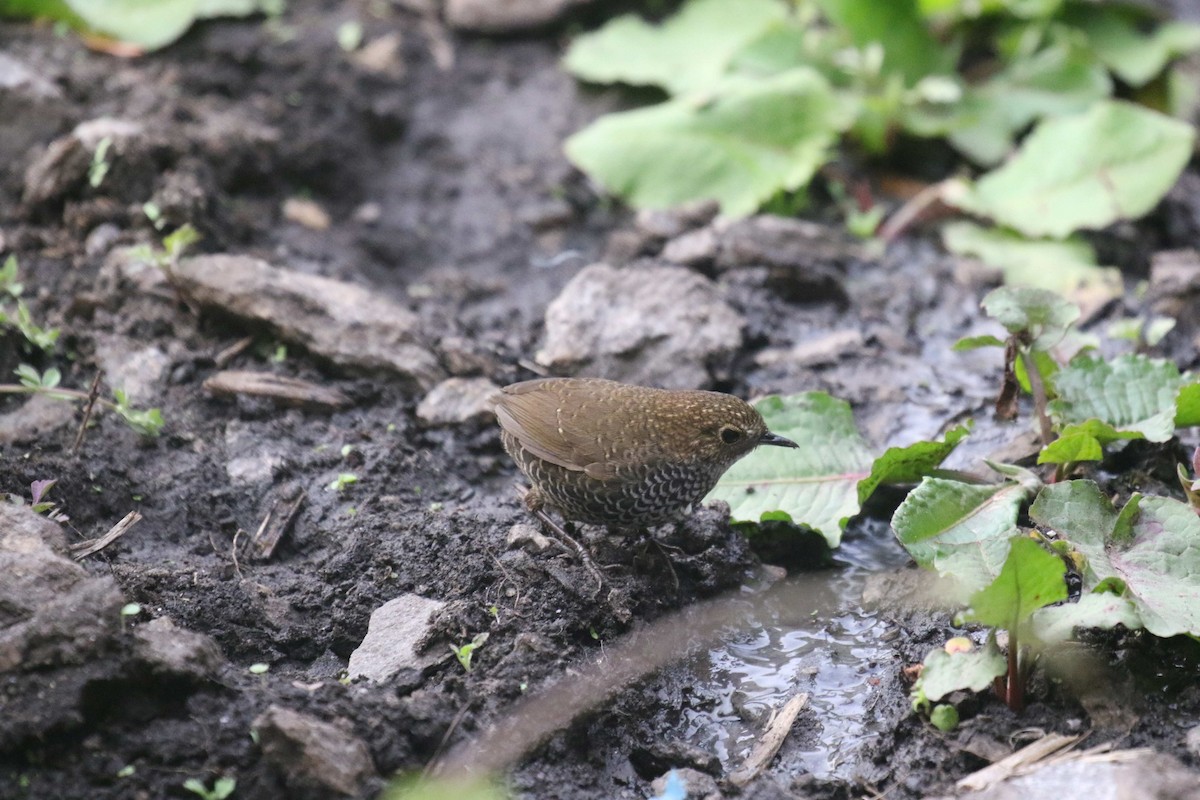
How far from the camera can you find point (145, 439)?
15.4ft

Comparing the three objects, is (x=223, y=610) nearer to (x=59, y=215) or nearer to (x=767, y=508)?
(x=767, y=508)

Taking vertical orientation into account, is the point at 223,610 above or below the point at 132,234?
below

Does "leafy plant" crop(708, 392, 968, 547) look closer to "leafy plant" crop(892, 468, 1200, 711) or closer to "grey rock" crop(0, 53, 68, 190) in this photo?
"leafy plant" crop(892, 468, 1200, 711)

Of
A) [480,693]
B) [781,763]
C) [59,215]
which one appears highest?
[59,215]

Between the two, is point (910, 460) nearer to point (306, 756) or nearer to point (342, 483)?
point (342, 483)

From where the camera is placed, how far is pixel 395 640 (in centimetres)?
376

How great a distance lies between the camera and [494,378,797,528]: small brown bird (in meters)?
4.23

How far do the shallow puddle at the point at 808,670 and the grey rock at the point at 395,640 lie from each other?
92 centimetres

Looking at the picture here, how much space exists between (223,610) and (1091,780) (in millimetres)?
2725

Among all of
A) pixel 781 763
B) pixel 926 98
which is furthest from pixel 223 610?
pixel 926 98

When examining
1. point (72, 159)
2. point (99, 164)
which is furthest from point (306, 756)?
point (72, 159)

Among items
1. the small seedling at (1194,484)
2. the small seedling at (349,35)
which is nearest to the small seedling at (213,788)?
the small seedling at (1194,484)

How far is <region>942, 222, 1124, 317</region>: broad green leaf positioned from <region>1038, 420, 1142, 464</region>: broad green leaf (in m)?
1.98

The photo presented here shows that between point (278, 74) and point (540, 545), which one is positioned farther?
point (278, 74)
